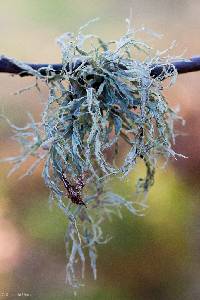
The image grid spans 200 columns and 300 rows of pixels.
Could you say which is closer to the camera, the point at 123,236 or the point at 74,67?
the point at 74,67

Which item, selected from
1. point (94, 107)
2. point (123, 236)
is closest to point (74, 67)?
point (94, 107)

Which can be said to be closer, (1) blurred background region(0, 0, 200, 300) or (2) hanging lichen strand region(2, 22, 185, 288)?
(2) hanging lichen strand region(2, 22, 185, 288)

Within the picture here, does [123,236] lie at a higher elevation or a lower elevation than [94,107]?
lower

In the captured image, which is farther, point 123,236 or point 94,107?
point 123,236

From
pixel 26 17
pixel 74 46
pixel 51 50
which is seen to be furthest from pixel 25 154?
Answer: pixel 26 17

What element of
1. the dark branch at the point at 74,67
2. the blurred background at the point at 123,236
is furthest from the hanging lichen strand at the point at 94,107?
the blurred background at the point at 123,236

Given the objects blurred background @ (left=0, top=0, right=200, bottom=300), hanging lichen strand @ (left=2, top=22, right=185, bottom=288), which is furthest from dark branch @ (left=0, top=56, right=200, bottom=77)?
blurred background @ (left=0, top=0, right=200, bottom=300)

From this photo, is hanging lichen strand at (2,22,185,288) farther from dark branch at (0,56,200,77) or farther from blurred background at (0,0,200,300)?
blurred background at (0,0,200,300)

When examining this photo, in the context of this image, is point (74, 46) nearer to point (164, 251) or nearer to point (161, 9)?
point (164, 251)

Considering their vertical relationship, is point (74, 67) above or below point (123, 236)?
above

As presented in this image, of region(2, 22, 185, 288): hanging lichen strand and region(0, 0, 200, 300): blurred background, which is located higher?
region(2, 22, 185, 288): hanging lichen strand

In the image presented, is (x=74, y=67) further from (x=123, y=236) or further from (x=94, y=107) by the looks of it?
(x=123, y=236)
